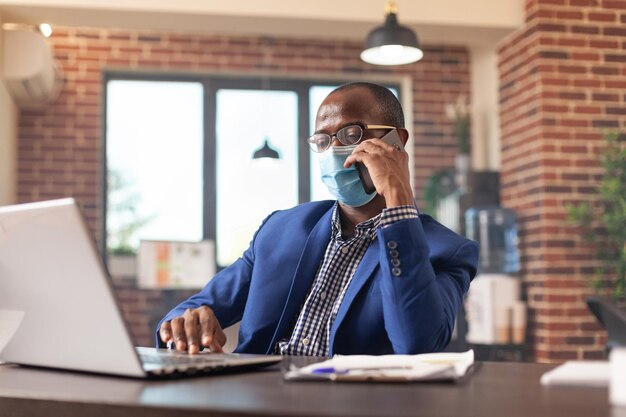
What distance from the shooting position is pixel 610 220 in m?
5.01

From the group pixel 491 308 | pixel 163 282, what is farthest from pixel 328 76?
pixel 491 308

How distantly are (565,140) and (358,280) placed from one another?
3944mm

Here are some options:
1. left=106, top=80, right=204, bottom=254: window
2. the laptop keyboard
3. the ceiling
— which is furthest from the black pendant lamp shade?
the laptop keyboard

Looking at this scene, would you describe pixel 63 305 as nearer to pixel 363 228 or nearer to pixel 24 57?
pixel 363 228

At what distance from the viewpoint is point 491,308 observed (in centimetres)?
550

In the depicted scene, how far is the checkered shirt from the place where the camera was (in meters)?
1.76

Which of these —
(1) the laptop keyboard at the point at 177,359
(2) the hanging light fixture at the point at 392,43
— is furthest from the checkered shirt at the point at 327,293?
(2) the hanging light fixture at the point at 392,43

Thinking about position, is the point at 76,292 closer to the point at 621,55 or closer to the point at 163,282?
the point at 621,55

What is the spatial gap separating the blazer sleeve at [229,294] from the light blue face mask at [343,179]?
0.76 ft

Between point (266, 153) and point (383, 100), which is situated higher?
point (266, 153)

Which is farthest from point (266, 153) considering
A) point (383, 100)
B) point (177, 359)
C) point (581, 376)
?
point (581, 376)

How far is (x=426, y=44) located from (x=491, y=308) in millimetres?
2763

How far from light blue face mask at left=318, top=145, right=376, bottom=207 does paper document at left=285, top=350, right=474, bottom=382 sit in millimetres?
709

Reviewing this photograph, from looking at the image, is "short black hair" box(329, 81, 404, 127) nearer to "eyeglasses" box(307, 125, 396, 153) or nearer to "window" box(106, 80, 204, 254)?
"eyeglasses" box(307, 125, 396, 153)
